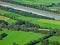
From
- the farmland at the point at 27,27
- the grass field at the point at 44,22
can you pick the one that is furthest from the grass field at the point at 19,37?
the grass field at the point at 44,22

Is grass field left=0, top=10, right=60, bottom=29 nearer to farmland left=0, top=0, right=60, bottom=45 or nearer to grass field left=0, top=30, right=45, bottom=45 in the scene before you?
farmland left=0, top=0, right=60, bottom=45

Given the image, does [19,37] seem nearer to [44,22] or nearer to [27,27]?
[27,27]

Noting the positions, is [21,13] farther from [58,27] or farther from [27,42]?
[27,42]

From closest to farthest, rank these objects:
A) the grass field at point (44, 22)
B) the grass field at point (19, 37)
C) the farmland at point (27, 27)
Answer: the grass field at point (19, 37) → the farmland at point (27, 27) → the grass field at point (44, 22)

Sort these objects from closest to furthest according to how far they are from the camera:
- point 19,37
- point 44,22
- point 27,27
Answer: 1. point 19,37
2. point 27,27
3. point 44,22

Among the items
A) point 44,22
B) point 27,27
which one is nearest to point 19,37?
point 27,27

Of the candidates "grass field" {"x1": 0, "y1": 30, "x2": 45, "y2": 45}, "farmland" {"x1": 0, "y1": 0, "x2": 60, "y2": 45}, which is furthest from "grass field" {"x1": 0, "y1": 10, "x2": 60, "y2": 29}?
"grass field" {"x1": 0, "y1": 30, "x2": 45, "y2": 45}

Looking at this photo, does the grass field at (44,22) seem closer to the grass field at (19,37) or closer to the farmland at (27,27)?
the farmland at (27,27)
